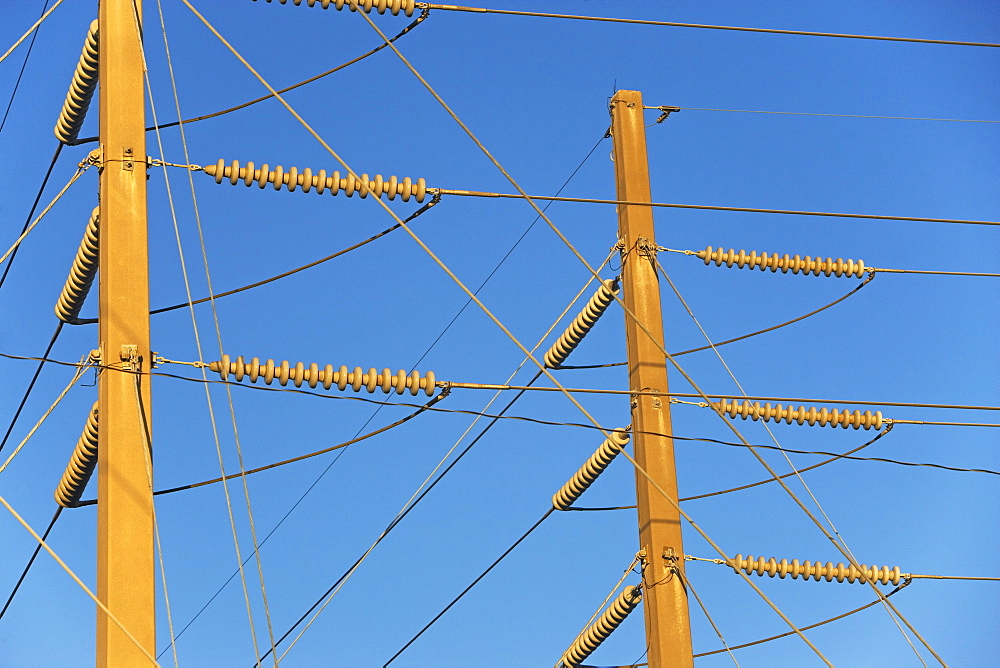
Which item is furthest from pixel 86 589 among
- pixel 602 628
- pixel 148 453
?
pixel 602 628

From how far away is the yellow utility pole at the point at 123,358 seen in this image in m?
8.47

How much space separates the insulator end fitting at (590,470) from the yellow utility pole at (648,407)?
208 mm

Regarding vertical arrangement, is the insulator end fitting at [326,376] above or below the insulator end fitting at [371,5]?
below

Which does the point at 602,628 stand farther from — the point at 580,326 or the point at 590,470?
the point at 580,326

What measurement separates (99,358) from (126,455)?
0.69m

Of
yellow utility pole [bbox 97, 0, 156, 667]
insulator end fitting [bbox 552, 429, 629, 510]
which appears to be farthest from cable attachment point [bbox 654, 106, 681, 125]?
yellow utility pole [bbox 97, 0, 156, 667]

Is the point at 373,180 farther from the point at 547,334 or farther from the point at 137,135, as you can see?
the point at 547,334

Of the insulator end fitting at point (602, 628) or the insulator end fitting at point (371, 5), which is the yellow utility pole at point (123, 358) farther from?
the insulator end fitting at point (602, 628)

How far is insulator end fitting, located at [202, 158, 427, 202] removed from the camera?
10.5m

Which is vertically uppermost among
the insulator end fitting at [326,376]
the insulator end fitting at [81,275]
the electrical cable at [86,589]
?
the insulator end fitting at [81,275]

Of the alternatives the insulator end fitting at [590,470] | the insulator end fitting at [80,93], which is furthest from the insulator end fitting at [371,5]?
the insulator end fitting at [590,470]

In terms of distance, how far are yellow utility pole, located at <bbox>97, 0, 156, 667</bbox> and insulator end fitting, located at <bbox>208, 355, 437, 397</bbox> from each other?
0.57 m

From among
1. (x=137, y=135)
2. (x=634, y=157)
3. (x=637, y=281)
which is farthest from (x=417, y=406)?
(x=634, y=157)

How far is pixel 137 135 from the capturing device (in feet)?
32.1
